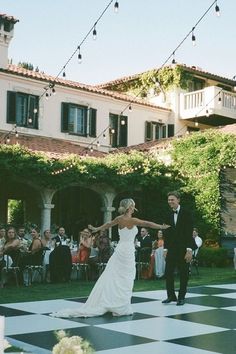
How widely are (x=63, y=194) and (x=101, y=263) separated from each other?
11.3m

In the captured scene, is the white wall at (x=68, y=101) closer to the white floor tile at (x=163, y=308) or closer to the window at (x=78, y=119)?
the window at (x=78, y=119)

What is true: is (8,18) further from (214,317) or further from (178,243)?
(214,317)

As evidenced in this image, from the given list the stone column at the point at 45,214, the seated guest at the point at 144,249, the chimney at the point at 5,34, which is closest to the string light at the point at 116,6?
the seated guest at the point at 144,249

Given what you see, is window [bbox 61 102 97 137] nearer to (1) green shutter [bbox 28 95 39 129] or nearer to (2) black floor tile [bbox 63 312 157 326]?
(1) green shutter [bbox 28 95 39 129]

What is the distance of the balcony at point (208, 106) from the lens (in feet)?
80.2

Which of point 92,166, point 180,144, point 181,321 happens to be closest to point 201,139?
point 180,144

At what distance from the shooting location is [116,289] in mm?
6863

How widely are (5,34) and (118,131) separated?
6.38 m

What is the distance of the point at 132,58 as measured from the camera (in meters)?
8.91

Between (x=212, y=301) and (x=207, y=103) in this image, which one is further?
(x=207, y=103)

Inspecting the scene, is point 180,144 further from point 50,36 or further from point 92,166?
point 50,36

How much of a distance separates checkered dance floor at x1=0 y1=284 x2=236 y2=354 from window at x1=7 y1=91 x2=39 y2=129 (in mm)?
13033

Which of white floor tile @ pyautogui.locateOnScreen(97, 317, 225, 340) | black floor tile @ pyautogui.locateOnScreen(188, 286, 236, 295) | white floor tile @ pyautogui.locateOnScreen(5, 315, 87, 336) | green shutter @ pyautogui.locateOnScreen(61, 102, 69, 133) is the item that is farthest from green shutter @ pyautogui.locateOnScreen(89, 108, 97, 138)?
white floor tile @ pyautogui.locateOnScreen(97, 317, 225, 340)

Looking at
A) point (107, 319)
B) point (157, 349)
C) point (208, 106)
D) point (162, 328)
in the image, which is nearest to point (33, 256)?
point (107, 319)
